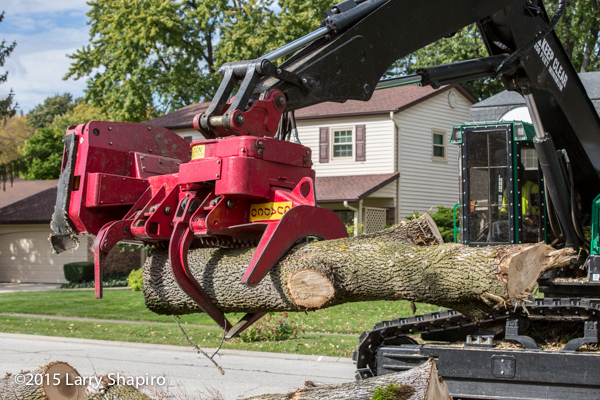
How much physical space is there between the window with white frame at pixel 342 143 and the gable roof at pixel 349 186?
85cm

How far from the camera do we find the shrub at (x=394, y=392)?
139 inches

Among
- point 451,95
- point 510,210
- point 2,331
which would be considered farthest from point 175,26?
point 510,210

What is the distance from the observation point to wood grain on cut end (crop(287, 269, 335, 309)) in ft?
12.6

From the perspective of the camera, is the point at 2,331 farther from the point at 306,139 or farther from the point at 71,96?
the point at 71,96

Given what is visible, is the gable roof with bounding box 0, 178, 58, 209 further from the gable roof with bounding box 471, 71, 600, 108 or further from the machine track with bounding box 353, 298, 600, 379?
the machine track with bounding box 353, 298, 600, 379

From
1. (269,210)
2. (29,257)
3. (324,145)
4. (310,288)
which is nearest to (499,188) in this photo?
(269,210)

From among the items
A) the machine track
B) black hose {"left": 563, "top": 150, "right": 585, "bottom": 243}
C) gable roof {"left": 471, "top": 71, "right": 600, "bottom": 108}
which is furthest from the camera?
gable roof {"left": 471, "top": 71, "right": 600, "bottom": 108}

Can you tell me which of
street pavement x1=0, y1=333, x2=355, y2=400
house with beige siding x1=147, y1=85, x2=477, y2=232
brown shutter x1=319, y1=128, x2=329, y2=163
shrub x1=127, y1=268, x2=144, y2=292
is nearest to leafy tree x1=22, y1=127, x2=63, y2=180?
house with beige siding x1=147, y1=85, x2=477, y2=232

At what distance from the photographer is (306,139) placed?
76.4 ft

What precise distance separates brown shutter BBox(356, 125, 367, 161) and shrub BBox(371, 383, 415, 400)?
1926cm

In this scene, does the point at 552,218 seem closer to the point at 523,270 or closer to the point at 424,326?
the point at 424,326

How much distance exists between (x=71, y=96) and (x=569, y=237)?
236 ft

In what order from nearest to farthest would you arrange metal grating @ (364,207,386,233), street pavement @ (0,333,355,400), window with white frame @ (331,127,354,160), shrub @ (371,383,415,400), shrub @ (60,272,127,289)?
shrub @ (371,383,415,400)
street pavement @ (0,333,355,400)
metal grating @ (364,207,386,233)
window with white frame @ (331,127,354,160)
shrub @ (60,272,127,289)

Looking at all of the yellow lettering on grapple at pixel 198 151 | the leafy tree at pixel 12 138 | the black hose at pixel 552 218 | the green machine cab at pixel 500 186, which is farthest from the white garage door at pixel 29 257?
the yellow lettering on grapple at pixel 198 151
